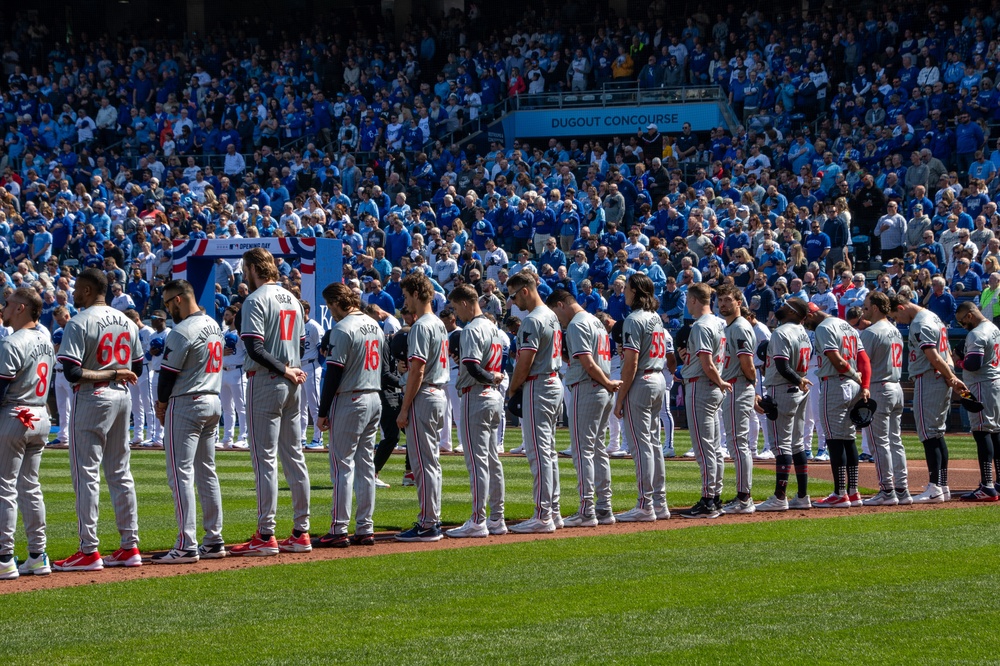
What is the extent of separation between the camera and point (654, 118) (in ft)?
103

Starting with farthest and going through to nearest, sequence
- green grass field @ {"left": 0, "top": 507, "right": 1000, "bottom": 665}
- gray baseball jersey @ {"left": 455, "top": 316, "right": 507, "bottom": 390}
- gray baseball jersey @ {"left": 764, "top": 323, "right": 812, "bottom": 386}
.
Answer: gray baseball jersey @ {"left": 764, "top": 323, "right": 812, "bottom": 386}, gray baseball jersey @ {"left": 455, "top": 316, "right": 507, "bottom": 390}, green grass field @ {"left": 0, "top": 507, "right": 1000, "bottom": 665}

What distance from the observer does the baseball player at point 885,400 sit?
39.7 ft

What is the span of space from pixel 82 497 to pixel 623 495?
600 cm

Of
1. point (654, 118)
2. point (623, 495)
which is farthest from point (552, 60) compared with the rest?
point (623, 495)

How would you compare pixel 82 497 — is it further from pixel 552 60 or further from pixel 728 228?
pixel 552 60

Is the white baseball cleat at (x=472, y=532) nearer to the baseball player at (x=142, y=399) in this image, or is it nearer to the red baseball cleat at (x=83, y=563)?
the red baseball cleat at (x=83, y=563)

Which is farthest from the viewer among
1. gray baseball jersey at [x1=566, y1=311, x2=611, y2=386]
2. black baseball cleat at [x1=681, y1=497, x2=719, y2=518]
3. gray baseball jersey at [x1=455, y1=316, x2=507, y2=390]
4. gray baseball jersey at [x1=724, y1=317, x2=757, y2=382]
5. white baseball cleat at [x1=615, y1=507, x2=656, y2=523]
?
gray baseball jersey at [x1=724, y1=317, x2=757, y2=382]

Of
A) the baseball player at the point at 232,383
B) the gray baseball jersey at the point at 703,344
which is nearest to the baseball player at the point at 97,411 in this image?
the gray baseball jersey at the point at 703,344

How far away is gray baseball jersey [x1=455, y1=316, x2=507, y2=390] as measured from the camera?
10.1m

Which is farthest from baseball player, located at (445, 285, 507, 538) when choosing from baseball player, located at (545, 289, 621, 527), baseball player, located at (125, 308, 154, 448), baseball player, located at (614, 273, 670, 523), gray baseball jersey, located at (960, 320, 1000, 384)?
baseball player, located at (125, 308, 154, 448)

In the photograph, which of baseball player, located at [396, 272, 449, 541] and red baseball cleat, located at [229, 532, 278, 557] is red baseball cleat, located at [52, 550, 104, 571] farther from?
baseball player, located at [396, 272, 449, 541]

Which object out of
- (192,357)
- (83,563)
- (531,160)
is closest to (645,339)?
(192,357)

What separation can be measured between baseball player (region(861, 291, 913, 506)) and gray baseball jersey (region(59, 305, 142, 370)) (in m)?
6.76

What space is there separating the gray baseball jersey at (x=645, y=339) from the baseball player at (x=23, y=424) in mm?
4555
